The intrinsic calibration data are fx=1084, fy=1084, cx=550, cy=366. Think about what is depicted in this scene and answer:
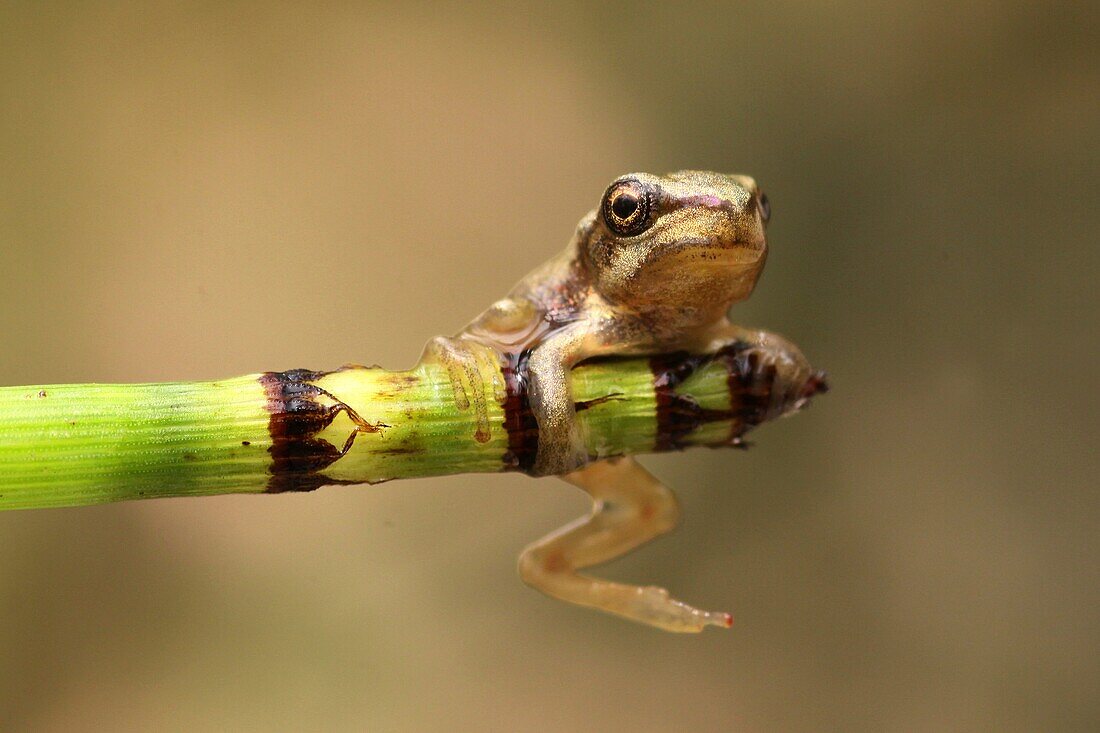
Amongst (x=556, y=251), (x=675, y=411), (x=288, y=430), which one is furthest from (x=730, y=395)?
(x=556, y=251)

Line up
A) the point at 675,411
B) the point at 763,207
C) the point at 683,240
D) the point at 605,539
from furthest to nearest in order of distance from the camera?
1. the point at 605,539
2. the point at 763,207
3. the point at 683,240
4. the point at 675,411

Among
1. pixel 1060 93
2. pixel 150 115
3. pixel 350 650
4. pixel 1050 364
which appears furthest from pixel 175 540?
pixel 1060 93

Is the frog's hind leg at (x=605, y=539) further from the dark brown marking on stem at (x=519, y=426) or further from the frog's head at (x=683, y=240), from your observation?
the dark brown marking on stem at (x=519, y=426)

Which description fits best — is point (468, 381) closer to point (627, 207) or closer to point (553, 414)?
point (553, 414)

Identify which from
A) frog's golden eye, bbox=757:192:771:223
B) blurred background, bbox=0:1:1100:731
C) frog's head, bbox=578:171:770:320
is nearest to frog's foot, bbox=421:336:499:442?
frog's head, bbox=578:171:770:320

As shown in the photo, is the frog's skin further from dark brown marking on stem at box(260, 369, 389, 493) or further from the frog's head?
dark brown marking on stem at box(260, 369, 389, 493)

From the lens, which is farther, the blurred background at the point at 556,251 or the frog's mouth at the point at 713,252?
the blurred background at the point at 556,251

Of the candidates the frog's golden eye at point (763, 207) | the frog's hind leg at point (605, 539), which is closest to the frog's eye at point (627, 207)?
the frog's golden eye at point (763, 207)
